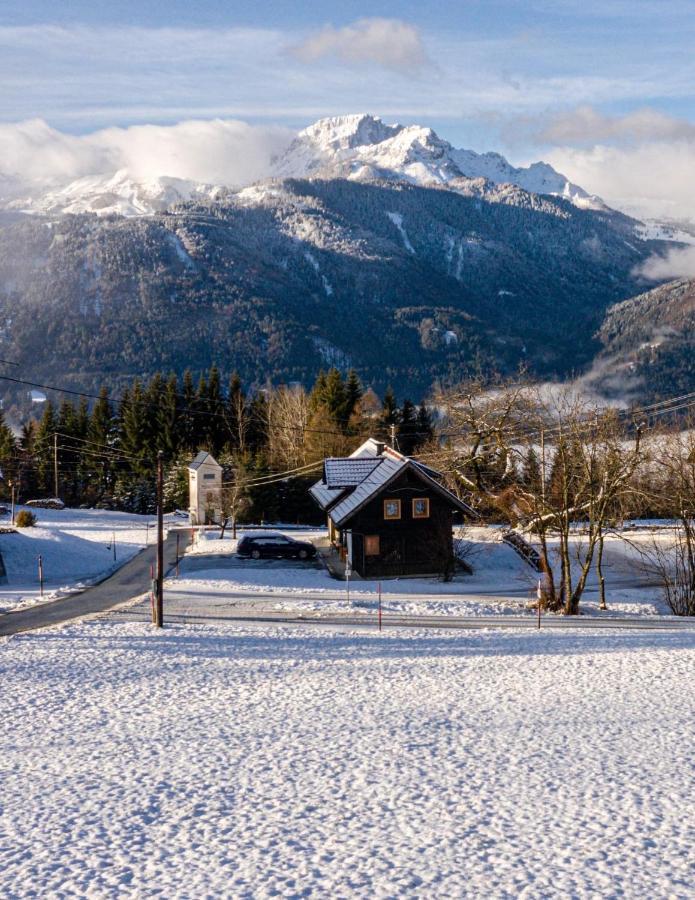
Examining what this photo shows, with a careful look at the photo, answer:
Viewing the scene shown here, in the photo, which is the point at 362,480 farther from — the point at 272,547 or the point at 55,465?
the point at 55,465

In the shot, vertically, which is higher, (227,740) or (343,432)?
(343,432)

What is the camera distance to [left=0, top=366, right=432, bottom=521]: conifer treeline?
8662 cm

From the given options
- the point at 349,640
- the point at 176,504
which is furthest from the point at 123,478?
the point at 349,640

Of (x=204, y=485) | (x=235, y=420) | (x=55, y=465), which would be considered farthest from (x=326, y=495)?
(x=55, y=465)

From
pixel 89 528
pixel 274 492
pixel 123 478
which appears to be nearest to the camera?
pixel 89 528

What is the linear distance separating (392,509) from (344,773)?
1347 inches

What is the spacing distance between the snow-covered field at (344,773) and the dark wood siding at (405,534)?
75.3ft

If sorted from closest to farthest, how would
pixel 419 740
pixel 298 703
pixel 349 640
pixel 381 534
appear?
pixel 419 740, pixel 298 703, pixel 349 640, pixel 381 534

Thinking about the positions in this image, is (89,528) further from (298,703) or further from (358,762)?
(358,762)

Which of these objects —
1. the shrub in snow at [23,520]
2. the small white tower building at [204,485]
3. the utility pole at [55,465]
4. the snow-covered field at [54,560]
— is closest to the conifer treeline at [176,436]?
the utility pole at [55,465]

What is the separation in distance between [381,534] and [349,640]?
2135 centimetres

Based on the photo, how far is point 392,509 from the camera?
4900 centimetres

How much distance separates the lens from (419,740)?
1686cm

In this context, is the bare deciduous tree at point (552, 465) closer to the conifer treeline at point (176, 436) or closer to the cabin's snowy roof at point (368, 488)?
the cabin's snowy roof at point (368, 488)
